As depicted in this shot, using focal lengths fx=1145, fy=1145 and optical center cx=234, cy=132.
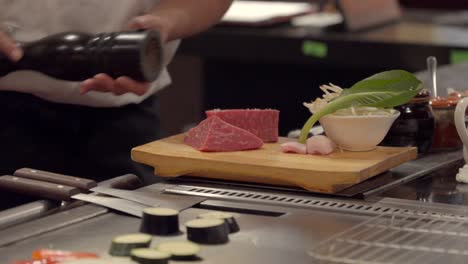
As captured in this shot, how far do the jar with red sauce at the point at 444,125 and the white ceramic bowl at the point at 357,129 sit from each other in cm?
21

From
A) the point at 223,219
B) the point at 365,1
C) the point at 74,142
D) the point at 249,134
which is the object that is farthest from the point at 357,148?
the point at 365,1

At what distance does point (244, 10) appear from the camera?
4.89 m

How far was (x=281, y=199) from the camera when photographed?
183 centimetres

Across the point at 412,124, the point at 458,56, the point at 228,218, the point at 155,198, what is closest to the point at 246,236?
the point at 228,218

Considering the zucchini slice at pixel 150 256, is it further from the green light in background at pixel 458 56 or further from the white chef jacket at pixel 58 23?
the green light in background at pixel 458 56

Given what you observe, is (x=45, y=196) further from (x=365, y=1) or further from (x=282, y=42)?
(x=365, y=1)

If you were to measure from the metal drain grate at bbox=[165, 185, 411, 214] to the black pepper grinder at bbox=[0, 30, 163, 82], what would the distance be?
0.66ft

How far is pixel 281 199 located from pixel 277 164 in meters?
0.07

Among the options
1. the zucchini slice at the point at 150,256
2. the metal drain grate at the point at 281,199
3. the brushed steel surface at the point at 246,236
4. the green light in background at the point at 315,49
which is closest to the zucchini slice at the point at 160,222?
the brushed steel surface at the point at 246,236

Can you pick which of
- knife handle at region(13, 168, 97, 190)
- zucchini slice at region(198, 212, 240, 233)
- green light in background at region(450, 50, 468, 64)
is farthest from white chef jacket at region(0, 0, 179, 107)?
green light in background at region(450, 50, 468, 64)

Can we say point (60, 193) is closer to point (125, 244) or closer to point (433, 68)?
point (125, 244)

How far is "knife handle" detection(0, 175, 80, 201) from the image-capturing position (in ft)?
5.80

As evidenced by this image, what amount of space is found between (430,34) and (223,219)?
293 cm

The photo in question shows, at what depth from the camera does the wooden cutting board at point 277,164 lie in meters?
1.83
